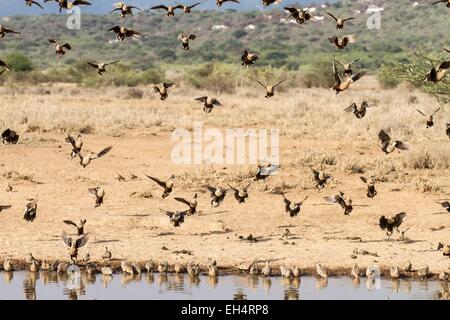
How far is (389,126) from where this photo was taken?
33125mm

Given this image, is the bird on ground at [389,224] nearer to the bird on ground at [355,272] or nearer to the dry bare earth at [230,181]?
the dry bare earth at [230,181]

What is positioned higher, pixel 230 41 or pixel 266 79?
pixel 230 41

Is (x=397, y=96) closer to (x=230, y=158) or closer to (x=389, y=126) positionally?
(x=389, y=126)

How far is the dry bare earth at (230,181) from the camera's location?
1739 centimetres

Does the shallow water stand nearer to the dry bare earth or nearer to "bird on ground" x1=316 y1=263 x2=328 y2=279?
"bird on ground" x1=316 y1=263 x2=328 y2=279

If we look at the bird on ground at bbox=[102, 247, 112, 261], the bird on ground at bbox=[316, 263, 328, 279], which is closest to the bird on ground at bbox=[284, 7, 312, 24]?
the bird on ground at bbox=[316, 263, 328, 279]

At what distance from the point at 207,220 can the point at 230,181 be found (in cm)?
460

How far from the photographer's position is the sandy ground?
1691cm

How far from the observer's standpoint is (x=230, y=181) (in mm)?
24062

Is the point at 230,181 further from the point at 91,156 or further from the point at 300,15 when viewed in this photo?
the point at 300,15

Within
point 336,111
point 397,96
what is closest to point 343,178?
point 336,111

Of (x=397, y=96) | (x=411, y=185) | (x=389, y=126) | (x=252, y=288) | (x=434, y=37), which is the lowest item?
(x=252, y=288)

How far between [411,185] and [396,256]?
652 centimetres

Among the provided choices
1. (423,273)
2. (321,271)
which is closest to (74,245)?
(321,271)
